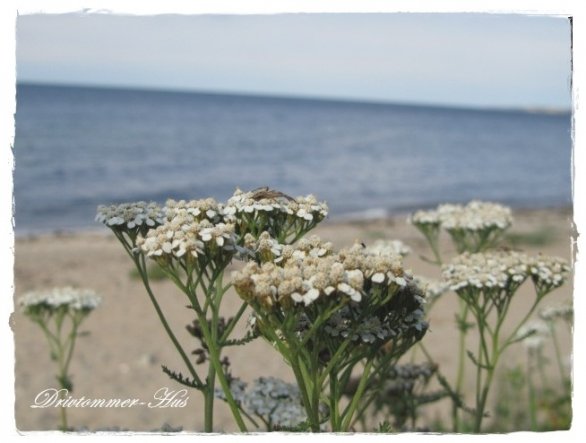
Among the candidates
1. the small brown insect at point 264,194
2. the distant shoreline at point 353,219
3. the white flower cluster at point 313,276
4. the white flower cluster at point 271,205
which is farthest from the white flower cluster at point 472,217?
the distant shoreline at point 353,219

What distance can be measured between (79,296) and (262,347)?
7.41m

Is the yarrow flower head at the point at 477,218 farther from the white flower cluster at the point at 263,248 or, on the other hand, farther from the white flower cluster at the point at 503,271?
the white flower cluster at the point at 263,248

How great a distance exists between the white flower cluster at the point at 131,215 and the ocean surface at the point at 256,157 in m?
2.42

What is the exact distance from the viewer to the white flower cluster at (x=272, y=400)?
11.0 ft

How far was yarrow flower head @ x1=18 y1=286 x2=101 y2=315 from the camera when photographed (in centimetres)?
489

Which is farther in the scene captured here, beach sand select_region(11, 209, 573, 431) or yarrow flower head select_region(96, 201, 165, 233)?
Answer: beach sand select_region(11, 209, 573, 431)

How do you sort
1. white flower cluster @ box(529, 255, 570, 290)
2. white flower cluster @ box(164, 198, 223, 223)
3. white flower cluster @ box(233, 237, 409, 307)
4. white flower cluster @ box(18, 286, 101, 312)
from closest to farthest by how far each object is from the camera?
white flower cluster @ box(233, 237, 409, 307)
white flower cluster @ box(164, 198, 223, 223)
white flower cluster @ box(529, 255, 570, 290)
white flower cluster @ box(18, 286, 101, 312)

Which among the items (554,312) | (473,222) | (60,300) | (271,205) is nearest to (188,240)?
(271,205)

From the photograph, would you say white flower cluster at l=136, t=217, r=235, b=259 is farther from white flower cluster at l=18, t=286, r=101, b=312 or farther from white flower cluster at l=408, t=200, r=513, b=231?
white flower cluster at l=408, t=200, r=513, b=231

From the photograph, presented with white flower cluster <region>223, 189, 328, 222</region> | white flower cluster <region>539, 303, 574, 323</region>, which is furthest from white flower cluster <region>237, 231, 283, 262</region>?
white flower cluster <region>539, 303, 574, 323</region>

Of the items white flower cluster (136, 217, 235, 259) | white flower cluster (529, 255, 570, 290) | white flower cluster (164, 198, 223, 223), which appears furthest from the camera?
white flower cluster (529, 255, 570, 290)

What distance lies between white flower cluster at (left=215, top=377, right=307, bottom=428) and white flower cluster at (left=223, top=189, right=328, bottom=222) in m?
0.99

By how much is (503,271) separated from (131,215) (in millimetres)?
2044
